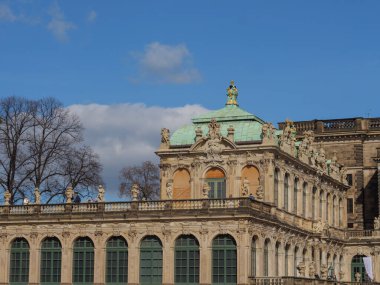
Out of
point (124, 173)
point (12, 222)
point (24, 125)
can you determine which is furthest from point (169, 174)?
point (124, 173)

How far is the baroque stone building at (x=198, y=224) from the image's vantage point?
192ft

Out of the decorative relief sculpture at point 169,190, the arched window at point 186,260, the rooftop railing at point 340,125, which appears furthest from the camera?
the rooftop railing at point 340,125

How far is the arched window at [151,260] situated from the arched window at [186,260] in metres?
1.21

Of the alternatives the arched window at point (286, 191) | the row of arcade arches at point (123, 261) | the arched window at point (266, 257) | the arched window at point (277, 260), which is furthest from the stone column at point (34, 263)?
the arched window at point (286, 191)

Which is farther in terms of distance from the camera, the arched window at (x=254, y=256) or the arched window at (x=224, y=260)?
the arched window at (x=254, y=256)

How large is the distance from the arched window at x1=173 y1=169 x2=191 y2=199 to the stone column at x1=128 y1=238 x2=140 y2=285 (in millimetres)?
6727

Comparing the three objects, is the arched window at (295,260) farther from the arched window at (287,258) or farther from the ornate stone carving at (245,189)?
the ornate stone carving at (245,189)

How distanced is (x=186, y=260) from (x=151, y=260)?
2444 mm

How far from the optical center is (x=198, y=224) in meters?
58.7

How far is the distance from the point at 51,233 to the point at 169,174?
9345mm

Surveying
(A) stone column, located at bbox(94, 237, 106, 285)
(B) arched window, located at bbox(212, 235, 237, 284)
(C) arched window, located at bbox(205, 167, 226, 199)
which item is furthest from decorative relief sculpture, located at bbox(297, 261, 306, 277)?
(A) stone column, located at bbox(94, 237, 106, 285)

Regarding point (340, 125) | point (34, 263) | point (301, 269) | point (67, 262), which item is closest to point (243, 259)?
point (301, 269)

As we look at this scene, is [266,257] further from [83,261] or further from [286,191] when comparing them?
[83,261]

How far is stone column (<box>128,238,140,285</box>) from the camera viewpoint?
6019 cm
